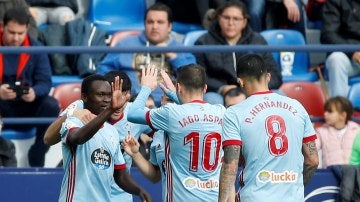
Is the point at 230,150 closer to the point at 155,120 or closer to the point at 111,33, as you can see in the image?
the point at 155,120

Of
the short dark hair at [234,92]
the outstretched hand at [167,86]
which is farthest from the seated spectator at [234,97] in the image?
the outstretched hand at [167,86]

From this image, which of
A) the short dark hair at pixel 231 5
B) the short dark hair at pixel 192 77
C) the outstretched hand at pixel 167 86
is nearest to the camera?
the short dark hair at pixel 192 77

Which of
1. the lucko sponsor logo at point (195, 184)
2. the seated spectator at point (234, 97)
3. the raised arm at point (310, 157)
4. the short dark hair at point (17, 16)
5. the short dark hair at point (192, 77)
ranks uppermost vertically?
the short dark hair at point (192, 77)

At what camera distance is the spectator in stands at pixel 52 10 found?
13.4 meters

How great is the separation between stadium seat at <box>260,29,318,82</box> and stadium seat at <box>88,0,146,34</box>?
1462 millimetres

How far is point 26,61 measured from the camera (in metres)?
11.6

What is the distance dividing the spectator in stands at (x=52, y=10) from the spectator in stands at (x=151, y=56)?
1281 millimetres

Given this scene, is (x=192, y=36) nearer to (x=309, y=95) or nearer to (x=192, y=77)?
(x=309, y=95)

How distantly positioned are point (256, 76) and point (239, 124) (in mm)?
353

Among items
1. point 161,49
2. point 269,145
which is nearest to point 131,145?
point 269,145

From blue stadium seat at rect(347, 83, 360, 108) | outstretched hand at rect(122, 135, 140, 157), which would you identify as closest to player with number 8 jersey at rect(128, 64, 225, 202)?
outstretched hand at rect(122, 135, 140, 157)

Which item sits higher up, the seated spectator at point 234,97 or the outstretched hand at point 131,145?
the outstretched hand at point 131,145

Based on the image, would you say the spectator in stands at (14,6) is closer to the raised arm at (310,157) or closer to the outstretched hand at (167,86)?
the outstretched hand at (167,86)

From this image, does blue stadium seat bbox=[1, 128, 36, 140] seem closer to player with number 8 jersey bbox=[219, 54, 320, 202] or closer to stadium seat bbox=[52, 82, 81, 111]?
stadium seat bbox=[52, 82, 81, 111]
